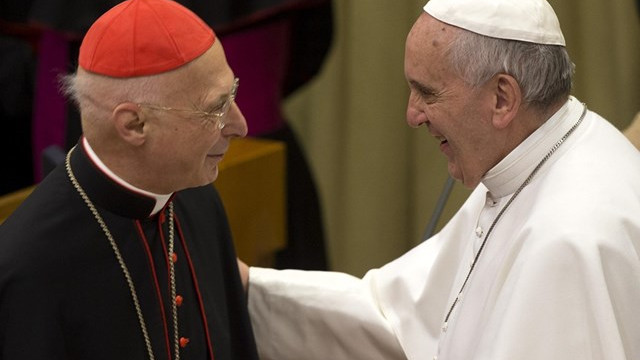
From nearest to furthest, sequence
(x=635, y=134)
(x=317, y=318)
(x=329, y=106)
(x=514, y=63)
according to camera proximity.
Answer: (x=514, y=63)
(x=317, y=318)
(x=635, y=134)
(x=329, y=106)

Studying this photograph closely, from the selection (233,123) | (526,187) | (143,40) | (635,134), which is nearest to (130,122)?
(143,40)

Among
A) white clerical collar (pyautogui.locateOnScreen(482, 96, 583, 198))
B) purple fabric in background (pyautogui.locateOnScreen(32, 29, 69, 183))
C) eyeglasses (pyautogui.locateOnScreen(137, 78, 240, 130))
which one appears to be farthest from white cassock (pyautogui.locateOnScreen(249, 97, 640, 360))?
purple fabric in background (pyautogui.locateOnScreen(32, 29, 69, 183))

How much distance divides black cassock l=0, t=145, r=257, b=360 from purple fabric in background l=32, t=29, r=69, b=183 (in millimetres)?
2795

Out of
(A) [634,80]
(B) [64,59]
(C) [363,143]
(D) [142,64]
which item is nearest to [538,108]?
(D) [142,64]

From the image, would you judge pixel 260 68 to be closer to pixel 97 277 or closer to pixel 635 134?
pixel 635 134

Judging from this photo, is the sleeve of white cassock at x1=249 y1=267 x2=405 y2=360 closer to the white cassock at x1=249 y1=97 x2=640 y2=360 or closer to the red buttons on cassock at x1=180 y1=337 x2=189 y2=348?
the white cassock at x1=249 y1=97 x2=640 y2=360

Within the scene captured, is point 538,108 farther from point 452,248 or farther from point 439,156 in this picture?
point 439,156

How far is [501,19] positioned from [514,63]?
113 millimetres

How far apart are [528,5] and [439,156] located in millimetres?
2522

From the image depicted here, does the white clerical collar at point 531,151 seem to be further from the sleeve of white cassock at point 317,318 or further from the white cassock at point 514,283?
the sleeve of white cassock at point 317,318

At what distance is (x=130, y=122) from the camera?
2453 mm

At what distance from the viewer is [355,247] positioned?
5.43 metres

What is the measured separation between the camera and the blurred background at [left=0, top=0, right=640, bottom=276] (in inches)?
205

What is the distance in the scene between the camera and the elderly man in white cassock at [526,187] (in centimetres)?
242
